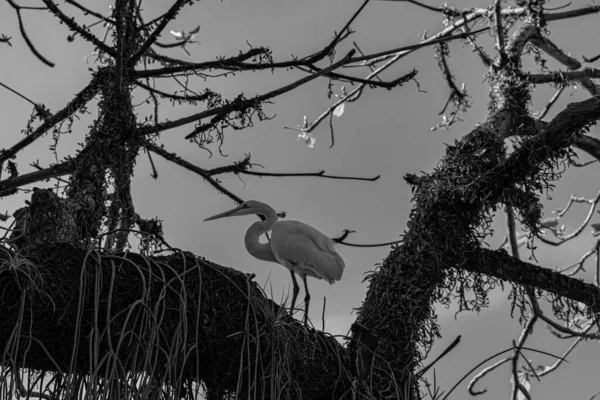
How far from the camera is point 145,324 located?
261cm

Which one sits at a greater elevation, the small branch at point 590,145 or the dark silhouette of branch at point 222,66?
the small branch at point 590,145

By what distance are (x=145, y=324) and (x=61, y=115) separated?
147 centimetres

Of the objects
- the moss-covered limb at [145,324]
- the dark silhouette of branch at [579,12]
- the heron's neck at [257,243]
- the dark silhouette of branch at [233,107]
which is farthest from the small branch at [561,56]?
the moss-covered limb at [145,324]

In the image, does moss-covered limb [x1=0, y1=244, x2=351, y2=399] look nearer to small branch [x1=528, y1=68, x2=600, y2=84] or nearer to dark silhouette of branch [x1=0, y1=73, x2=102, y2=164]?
dark silhouette of branch [x1=0, y1=73, x2=102, y2=164]

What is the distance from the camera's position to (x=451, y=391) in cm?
289

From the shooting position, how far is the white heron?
4773 mm

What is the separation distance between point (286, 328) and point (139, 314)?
613 millimetres

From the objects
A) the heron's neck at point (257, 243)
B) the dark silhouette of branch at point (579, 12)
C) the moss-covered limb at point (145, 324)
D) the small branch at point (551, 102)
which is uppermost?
the dark silhouette of branch at point (579, 12)

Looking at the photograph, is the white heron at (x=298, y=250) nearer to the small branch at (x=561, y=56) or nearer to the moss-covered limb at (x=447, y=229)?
the moss-covered limb at (x=447, y=229)

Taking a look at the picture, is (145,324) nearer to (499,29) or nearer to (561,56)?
(499,29)

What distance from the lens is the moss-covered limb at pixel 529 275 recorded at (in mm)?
3426

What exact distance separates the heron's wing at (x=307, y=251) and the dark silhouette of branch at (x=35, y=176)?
150 centimetres

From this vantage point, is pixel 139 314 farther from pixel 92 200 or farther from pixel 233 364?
pixel 92 200

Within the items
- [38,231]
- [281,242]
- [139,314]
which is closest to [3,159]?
[38,231]
